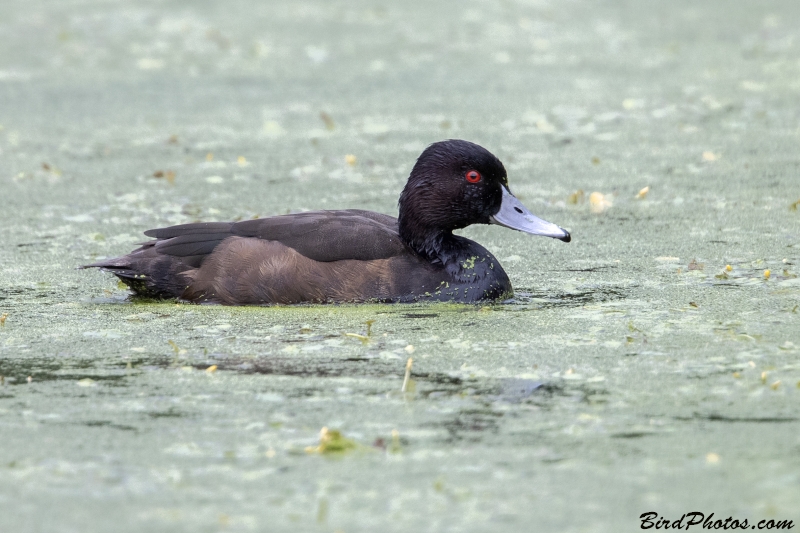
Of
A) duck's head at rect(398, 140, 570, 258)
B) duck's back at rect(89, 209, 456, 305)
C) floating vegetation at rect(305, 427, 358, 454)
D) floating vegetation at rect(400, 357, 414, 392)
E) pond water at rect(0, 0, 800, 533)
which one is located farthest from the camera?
duck's head at rect(398, 140, 570, 258)

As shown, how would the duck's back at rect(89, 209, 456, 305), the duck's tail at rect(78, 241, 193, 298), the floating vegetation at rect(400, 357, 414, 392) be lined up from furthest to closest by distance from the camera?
the duck's tail at rect(78, 241, 193, 298) → the duck's back at rect(89, 209, 456, 305) → the floating vegetation at rect(400, 357, 414, 392)

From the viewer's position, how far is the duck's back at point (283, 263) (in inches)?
247

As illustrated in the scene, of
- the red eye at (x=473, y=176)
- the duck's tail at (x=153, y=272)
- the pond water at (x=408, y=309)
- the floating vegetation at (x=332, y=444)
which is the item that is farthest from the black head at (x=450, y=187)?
the floating vegetation at (x=332, y=444)

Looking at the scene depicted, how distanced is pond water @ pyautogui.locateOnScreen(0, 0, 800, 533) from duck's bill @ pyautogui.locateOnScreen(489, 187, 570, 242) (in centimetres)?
33

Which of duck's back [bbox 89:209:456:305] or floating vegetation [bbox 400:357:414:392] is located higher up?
duck's back [bbox 89:209:456:305]

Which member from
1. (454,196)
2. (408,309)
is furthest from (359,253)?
(454,196)

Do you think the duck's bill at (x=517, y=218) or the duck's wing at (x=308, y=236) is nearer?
the duck's wing at (x=308, y=236)

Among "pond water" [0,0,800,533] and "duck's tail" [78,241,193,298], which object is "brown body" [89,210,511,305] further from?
"pond water" [0,0,800,533]

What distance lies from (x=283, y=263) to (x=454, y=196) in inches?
40.5

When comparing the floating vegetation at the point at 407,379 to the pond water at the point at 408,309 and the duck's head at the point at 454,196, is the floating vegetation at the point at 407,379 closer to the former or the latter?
the pond water at the point at 408,309

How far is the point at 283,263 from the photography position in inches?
248

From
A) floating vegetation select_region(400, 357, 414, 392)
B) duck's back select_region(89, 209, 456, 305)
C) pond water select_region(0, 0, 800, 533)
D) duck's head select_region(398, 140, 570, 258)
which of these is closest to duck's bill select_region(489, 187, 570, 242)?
duck's head select_region(398, 140, 570, 258)

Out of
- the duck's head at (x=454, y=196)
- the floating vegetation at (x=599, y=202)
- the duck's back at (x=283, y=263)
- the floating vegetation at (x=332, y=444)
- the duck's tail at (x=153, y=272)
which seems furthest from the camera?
the floating vegetation at (x=599, y=202)

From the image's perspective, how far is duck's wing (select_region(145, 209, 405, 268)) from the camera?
6281 millimetres
